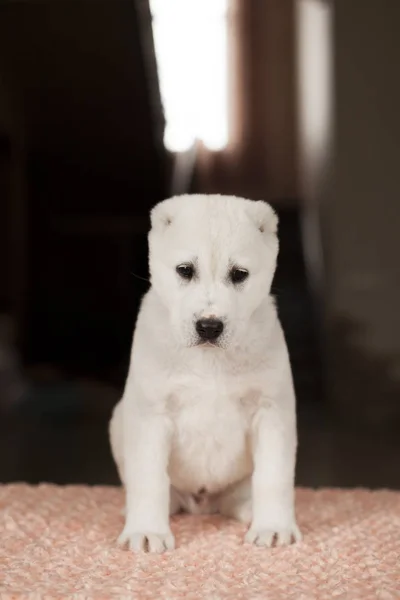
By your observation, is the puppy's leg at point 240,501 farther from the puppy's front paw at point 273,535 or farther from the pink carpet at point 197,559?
the puppy's front paw at point 273,535

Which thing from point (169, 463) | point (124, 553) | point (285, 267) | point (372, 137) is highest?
point (372, 137)

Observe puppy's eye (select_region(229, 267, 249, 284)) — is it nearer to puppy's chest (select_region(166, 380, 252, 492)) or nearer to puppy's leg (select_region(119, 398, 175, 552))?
puppy's chest (select_region(166, 380, 252, 492))

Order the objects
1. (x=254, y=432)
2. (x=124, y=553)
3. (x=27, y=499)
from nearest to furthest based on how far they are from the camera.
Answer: (x=124, y=553)
(x=254, y=432)
(x=27, y=499)

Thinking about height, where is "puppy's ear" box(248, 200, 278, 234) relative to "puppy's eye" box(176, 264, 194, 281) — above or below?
above

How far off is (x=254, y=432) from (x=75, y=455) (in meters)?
1.19

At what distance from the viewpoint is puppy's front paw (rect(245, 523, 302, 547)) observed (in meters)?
1.54

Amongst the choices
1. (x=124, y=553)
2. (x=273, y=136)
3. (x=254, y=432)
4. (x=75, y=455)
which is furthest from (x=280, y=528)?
(x=273, y=136)

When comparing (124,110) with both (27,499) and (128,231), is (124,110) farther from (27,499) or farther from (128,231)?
(27,499)

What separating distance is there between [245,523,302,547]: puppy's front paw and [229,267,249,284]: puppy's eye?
0.49m

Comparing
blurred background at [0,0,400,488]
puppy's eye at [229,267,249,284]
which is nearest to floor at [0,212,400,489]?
blurred background at [0,0,400,488]

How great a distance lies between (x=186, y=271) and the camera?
1.50m

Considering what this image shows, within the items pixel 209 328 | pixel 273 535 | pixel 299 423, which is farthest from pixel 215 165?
pixel 273 535

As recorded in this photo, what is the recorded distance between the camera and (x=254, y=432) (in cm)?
162

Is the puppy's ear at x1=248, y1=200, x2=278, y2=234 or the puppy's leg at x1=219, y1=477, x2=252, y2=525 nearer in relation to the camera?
the puppy's ear at x1=248, y1=200, x2=278, y2=234
